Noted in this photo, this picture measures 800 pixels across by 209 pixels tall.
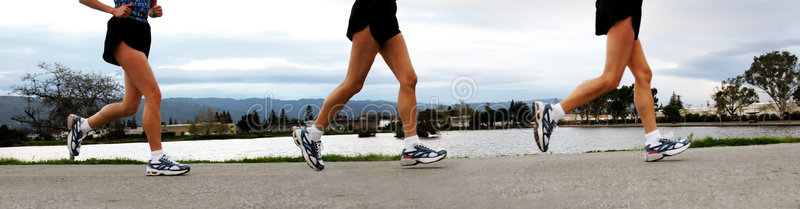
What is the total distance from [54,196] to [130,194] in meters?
0.51

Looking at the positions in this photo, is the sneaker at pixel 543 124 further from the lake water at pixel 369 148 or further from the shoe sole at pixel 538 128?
the lake water at pixel 369 148

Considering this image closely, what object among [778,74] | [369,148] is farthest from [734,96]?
[369,148]

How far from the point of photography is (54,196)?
350 centimetres

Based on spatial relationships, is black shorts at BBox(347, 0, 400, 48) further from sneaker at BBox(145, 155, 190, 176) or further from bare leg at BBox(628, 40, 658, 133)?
bare leg at BBox(628, 40, 658, 133)

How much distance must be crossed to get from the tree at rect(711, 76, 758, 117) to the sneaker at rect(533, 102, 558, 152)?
87.4m

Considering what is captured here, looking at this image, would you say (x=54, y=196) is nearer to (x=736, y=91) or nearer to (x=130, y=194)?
(x=130, y=194)

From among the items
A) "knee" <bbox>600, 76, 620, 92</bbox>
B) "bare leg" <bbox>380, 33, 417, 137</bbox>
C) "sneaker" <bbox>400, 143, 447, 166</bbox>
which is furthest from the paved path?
"knee" <bbox>600, 76, 620, 92</bbox>

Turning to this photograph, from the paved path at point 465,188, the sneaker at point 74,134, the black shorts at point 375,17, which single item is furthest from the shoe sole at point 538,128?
the sneaker at point 74,134

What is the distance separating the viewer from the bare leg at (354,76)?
454 cm

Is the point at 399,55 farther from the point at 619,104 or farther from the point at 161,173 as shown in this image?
the point at 619,104

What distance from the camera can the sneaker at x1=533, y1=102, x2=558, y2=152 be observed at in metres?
4.52

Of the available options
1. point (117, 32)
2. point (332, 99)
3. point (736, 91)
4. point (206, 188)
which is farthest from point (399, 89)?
point (736, 91)

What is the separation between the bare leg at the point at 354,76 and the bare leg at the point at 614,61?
5.90ft

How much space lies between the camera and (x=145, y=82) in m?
4.79
